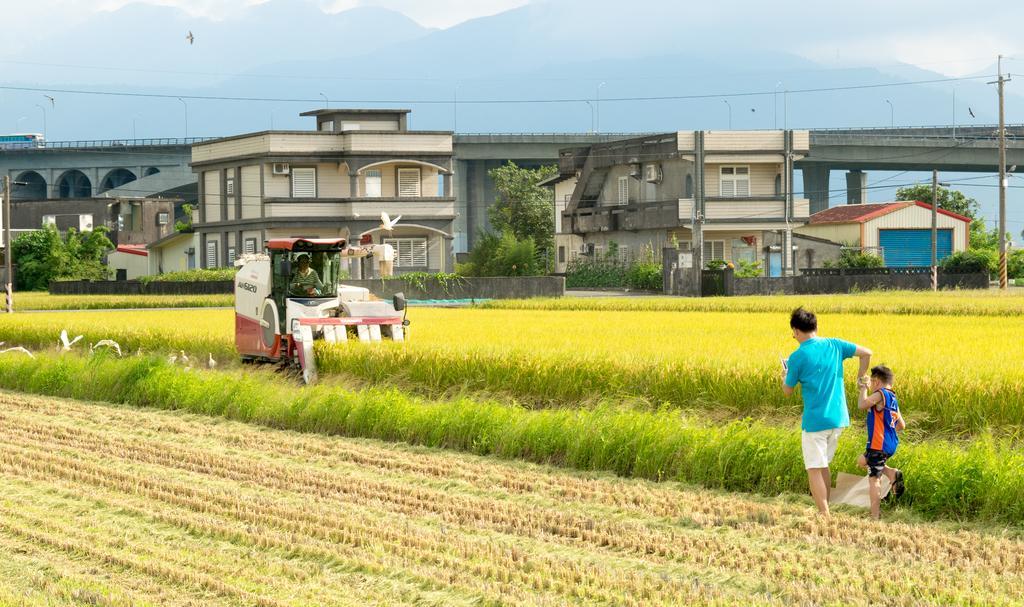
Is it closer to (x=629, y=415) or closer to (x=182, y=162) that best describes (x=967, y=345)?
(x=629, y=415)

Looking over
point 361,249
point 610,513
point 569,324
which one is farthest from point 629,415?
point 569,324

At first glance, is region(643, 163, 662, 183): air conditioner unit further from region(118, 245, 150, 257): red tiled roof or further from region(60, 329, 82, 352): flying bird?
region(60, 329, 82, 352): flying bird

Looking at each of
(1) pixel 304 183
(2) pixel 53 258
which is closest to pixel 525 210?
(1) pixel 304 183

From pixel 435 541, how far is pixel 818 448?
313 centimetres

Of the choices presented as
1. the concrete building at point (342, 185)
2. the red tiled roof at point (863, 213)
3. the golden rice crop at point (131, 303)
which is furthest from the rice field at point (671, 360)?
the red tiled roof at point (863, 213)

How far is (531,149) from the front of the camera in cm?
10356

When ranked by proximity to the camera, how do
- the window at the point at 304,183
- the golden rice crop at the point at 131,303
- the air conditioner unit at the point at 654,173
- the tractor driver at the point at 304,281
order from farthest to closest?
the window at the point at 304,183, the air conditioner unit at the point at 654,173, the golden rice crop at the point at 131,303, the tractor driver at the point at 304,281

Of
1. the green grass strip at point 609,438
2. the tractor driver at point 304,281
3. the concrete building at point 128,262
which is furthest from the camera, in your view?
the concrete building at point 128,262

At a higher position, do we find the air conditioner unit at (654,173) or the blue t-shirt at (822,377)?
the air conditioner unit at (654,173)

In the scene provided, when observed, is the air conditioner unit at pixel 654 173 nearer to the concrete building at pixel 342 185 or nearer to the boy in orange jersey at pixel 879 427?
the concrete building at pixel 342 185

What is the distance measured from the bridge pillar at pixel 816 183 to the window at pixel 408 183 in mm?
48333

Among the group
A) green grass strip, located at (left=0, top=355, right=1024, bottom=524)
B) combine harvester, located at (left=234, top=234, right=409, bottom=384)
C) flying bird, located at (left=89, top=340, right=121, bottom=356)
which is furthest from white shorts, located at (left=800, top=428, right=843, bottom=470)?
flying bird, located at (left=89, top=340, right=121, bottom=356)

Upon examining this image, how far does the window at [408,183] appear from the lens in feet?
219

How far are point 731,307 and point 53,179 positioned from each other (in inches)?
4631
